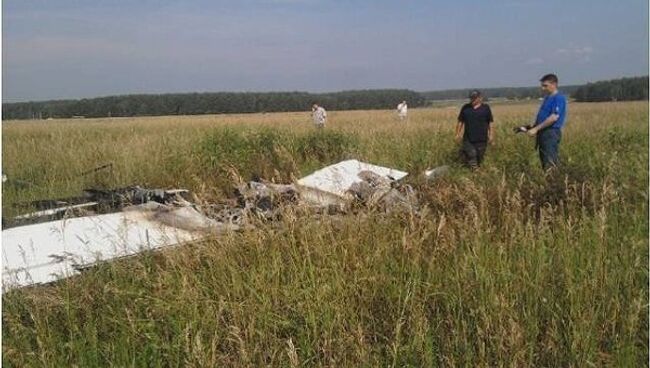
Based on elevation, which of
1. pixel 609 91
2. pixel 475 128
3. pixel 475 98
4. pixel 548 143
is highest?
pixel 609 91

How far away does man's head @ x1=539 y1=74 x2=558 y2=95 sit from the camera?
7.45m

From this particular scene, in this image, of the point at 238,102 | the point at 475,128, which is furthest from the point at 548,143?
the point at 238,102

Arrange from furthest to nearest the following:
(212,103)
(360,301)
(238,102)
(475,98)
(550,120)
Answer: (238,102)
(212,103)
(475,98)
(550,120)
(360,301)

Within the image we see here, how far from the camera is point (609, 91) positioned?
78438 millimetres

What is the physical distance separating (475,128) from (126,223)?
669 centimetres

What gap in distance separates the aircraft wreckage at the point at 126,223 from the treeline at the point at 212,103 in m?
92.8

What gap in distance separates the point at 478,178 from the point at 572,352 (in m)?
4.48

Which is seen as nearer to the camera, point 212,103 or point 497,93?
point 212,103

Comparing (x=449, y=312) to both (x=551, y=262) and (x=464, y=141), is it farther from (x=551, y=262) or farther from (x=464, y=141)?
(x=464, y=141)

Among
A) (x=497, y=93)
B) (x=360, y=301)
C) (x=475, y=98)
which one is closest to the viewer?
(x=360, y=301)

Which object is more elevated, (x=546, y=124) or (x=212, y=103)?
(x=212, y=103)

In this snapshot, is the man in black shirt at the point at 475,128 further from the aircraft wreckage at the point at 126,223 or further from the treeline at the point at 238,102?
the treeline at the point at 238,102

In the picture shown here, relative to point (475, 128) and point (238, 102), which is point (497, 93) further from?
point (475, 128)

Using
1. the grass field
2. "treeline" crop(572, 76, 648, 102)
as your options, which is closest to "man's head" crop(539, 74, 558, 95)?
the grass field
